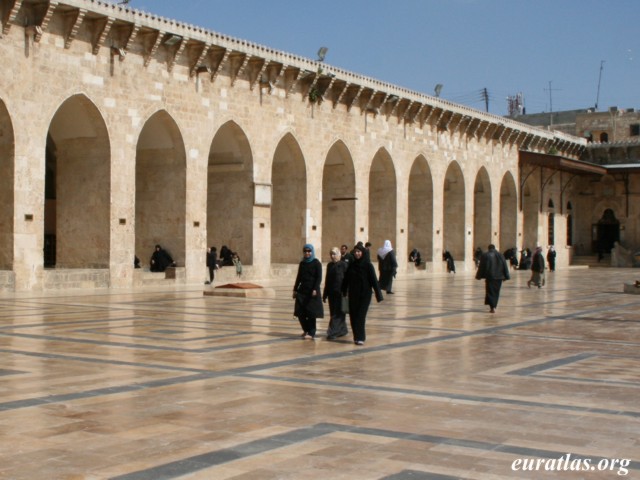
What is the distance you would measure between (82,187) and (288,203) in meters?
7.26

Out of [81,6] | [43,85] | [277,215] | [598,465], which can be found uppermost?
[81,6]

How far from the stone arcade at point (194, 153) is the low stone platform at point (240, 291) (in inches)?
124

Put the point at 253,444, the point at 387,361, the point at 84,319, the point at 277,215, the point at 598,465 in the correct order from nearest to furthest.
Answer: the point at 598,465 < the point at 253,444 < the point at 387,361 < the point at 84,319 < the point at 277,215

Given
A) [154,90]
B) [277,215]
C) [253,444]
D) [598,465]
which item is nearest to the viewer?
[598,465]

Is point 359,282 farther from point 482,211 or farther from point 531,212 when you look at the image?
point 531,212

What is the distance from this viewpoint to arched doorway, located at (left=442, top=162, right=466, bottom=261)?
32.3 meters

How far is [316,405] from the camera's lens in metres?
5.56

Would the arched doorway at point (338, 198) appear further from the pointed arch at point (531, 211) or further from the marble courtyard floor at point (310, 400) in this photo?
the marble courtyard floor at point (310, 400)

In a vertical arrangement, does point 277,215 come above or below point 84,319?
above

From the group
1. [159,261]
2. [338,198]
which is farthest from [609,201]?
[159,261]

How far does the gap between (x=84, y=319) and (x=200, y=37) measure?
1056 centimetres

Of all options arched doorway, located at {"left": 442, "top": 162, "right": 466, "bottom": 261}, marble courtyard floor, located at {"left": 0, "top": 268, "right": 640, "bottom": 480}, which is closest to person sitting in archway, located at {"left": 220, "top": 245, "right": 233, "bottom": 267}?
marble courtyard floor, located at {"left": 0, "top": 268, "right": 640, "bottom": 480}

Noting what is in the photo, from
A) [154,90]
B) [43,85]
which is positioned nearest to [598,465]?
[43,85]

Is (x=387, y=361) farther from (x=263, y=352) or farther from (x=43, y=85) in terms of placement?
(x=43, y=85)
